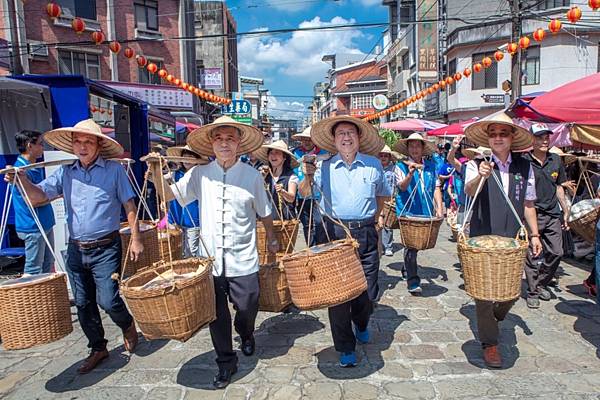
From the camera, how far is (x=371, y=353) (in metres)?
3.96

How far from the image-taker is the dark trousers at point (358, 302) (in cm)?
350

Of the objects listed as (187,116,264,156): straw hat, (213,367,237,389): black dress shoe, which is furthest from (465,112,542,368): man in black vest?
(213,367,237,389): black dress shoe

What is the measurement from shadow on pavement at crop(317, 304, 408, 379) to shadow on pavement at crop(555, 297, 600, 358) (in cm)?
170

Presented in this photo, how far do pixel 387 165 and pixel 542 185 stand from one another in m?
2.17

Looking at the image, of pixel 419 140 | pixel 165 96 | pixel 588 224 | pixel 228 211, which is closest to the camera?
pixel 228 211

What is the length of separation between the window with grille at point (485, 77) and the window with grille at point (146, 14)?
17432 mm

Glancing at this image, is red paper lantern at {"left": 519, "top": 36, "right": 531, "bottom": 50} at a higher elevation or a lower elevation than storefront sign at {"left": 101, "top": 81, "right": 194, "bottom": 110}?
lower

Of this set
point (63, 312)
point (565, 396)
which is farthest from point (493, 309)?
point (63, 312)

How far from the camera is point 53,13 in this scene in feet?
28.4

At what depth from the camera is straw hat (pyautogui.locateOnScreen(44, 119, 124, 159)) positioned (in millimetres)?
3584

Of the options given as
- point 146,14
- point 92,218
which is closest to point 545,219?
point 92,218

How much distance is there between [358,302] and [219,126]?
1850 mm

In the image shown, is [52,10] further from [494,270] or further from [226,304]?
[494,270]

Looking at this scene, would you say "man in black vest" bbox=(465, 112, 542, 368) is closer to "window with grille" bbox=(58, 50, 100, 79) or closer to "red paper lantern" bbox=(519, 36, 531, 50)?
Answer: "red paper lantern" bbox=(519, 36, 531, 50)
